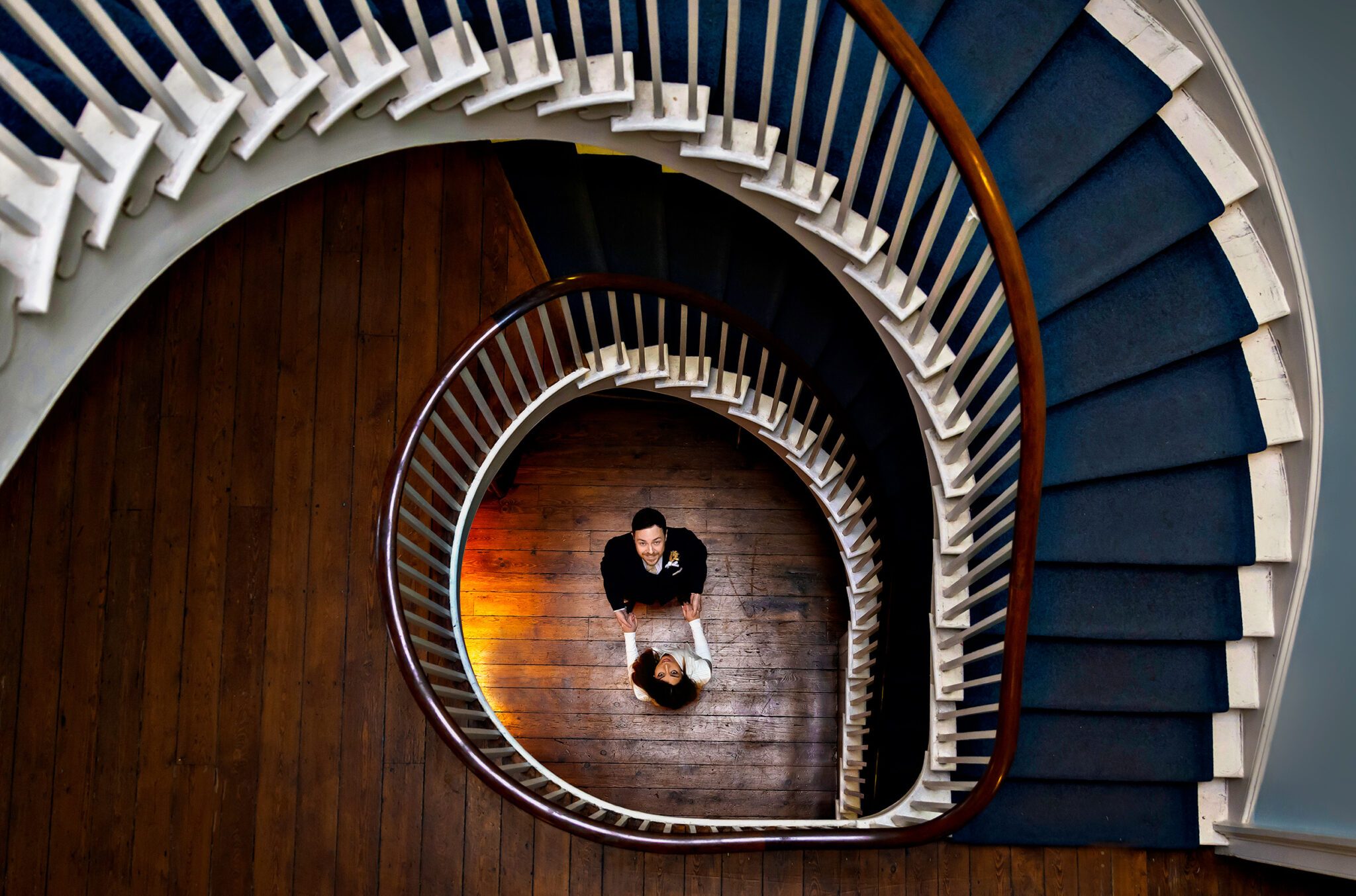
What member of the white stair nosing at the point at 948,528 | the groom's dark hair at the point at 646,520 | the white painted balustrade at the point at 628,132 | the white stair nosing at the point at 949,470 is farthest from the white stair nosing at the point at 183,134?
the groom's dark hair at the point at 646,520

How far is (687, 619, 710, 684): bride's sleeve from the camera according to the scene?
4.57 metres

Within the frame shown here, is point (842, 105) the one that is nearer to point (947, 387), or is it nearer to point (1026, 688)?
point (947, 387)

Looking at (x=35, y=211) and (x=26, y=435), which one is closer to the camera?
(x=35, y=211)

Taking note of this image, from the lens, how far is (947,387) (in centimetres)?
273

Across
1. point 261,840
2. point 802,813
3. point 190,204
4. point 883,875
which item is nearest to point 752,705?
point 802,813

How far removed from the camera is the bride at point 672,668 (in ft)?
14.6

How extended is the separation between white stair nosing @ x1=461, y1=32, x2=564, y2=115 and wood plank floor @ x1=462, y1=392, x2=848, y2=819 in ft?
8.17

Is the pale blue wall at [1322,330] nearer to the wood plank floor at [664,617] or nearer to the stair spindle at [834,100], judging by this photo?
the stair spindle at [834,100]

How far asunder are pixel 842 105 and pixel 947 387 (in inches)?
38.2

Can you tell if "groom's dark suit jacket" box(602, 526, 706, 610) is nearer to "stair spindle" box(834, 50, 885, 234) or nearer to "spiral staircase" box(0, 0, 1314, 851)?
"spiral staircase" box(0, 0, 1314, 851)

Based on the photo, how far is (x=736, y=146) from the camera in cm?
268

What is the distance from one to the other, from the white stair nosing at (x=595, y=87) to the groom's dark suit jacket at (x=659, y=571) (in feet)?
7.61

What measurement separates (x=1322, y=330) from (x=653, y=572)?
278cm

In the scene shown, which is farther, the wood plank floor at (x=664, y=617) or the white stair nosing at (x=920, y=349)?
the wood plank floor at (x=664, y=617)
